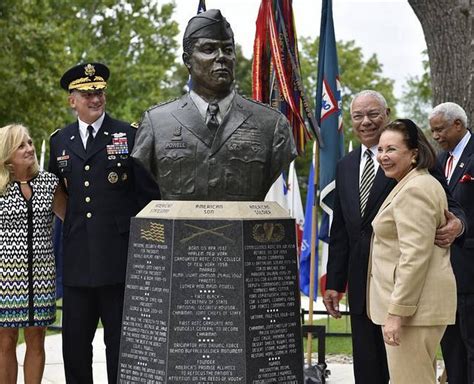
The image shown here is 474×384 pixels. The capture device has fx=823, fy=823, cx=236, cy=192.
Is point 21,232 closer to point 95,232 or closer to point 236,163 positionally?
point 95,232

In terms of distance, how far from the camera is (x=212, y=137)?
462 cm

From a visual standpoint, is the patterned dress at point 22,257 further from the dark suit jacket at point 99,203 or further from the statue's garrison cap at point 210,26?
the statue's garrison cap at point 210,26

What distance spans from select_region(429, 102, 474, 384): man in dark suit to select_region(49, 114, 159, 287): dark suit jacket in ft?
7.04

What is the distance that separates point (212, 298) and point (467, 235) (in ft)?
7.44

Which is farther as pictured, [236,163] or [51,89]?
[51,89]

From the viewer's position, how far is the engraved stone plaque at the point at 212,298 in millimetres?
4430

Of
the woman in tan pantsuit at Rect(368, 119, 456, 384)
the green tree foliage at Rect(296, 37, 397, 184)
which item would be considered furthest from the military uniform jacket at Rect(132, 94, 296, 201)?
the green tree foliage at Rect(296, 37, 397, 184)

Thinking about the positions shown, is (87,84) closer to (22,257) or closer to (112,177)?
(112,177)

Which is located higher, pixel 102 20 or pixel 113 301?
pixel 102 20

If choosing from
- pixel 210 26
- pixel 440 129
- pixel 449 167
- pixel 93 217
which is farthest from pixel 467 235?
pixel 93 217

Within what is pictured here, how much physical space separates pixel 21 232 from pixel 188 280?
156cm

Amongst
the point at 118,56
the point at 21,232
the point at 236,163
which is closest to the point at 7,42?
the point at 118,56

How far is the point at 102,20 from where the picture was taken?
100 ft

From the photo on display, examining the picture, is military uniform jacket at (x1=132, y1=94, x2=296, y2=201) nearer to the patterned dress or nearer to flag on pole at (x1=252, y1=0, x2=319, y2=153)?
the patterned dress
